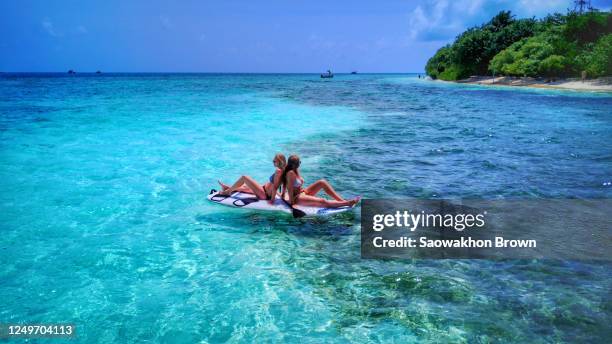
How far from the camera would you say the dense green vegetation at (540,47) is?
163 feet

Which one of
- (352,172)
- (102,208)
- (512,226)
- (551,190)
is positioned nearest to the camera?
(512,226)

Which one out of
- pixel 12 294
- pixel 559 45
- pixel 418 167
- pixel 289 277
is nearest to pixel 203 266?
pixel 289 277

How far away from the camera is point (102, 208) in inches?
374

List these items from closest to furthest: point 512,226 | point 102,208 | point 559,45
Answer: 1. point 512,226
2. point 102,208
3. point 559,45

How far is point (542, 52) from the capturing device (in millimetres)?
54938

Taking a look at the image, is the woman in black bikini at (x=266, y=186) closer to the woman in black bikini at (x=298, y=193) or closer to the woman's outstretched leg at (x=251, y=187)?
the woman's outstretched leg at (x=251, y=187)

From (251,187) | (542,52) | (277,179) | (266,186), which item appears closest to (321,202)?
(277,179)

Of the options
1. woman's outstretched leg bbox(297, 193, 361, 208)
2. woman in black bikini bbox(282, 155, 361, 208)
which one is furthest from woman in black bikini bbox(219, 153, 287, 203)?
woman's outstretched leg bbox(297, 193, 361, 208)

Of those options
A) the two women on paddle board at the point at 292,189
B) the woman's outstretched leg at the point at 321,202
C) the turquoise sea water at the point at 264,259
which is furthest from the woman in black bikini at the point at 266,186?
the woman's outstretched leg at the point at 321,202

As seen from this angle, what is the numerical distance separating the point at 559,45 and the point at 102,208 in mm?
60520

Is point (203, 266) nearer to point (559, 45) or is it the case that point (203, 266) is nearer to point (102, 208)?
point (102, 208)

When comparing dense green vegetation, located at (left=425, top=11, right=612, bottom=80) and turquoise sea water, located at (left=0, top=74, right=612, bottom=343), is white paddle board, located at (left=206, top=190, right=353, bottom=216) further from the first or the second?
dense green vegetation, located at (left=425, top=11, right=612, bottom=80)

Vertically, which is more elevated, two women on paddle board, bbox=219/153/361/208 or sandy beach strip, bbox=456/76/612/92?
sandy beach strip, bbox=456/76/612/92

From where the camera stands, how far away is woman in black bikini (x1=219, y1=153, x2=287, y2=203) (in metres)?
8.34
